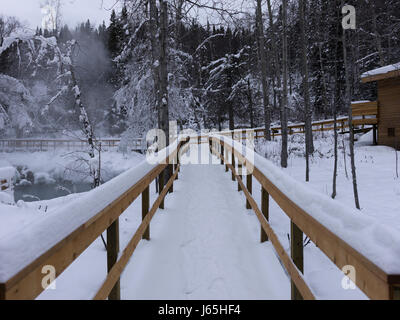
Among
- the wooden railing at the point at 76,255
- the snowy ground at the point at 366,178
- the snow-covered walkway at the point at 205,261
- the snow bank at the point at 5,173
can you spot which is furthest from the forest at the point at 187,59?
the wooden railing at the point at 76,255

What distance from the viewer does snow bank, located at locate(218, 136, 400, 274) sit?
1117mm

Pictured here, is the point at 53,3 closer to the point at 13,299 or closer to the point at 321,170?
the point at 321,170

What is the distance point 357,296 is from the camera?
2.84 m

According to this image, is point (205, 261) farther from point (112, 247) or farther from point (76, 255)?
point (76, 255)

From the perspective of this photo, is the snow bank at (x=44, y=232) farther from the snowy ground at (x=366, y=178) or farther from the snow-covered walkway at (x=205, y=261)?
the snowy ground at (x=366, y=178)

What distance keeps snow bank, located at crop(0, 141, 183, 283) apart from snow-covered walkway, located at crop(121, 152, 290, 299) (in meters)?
1.36

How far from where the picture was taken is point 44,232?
133cm

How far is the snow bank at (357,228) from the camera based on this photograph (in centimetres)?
112

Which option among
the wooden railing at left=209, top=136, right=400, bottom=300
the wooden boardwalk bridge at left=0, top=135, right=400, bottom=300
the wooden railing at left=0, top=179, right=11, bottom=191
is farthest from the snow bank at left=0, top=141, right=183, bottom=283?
the wooden railing at left=0, top=179, right=11, bottom=191

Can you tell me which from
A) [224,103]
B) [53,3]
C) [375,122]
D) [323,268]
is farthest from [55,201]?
[224,103]

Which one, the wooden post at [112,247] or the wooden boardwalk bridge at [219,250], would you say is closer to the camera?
the wooden boardwalk bridge at [219,250]

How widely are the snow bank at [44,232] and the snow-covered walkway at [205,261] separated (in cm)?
136

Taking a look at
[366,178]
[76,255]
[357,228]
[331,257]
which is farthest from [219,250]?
[366,178]

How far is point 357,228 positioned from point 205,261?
2457 mm
